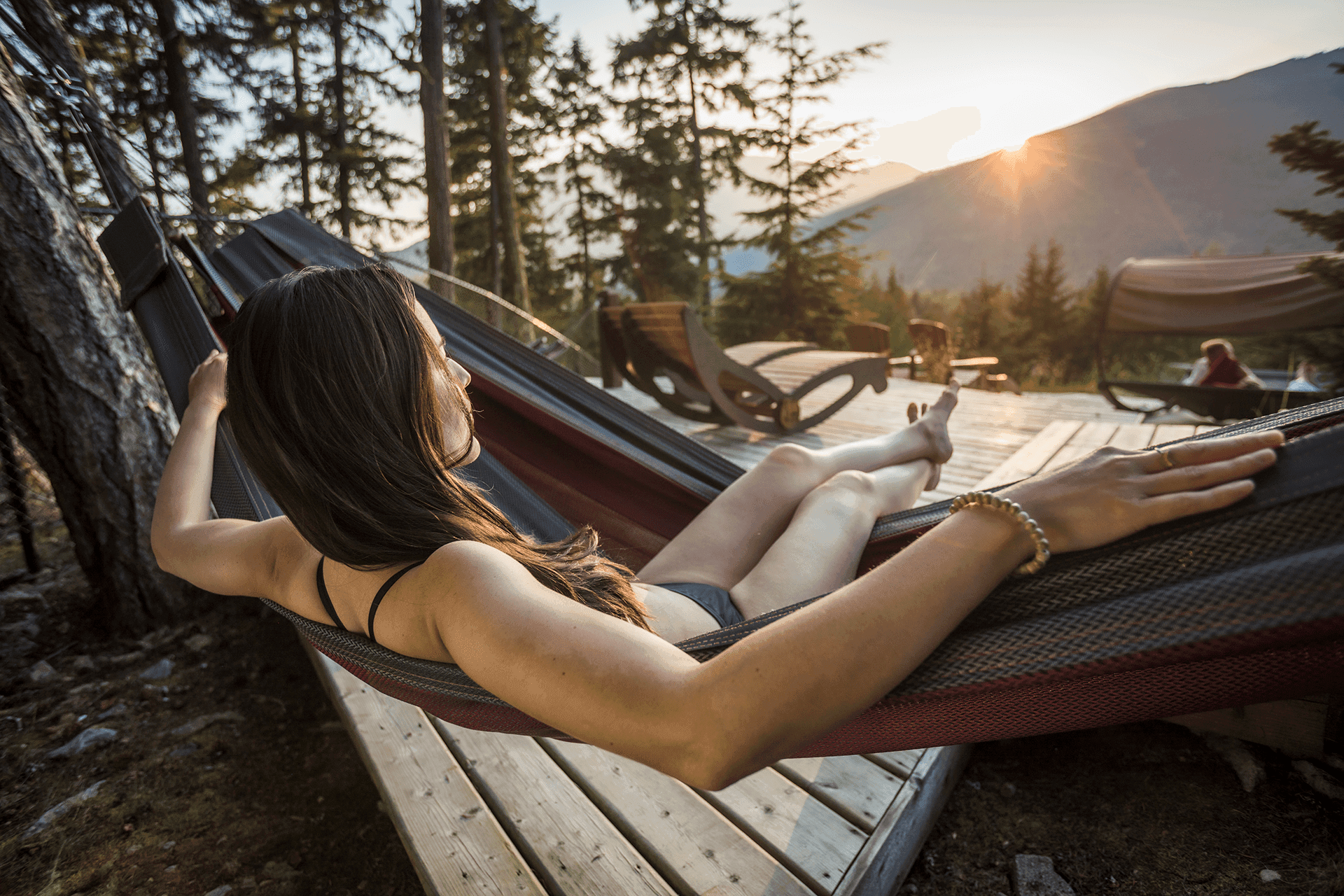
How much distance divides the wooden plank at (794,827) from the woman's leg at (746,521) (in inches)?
14.4

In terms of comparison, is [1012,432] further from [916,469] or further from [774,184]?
[774,184]

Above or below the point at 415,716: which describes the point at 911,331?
above

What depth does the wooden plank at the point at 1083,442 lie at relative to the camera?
2.58 metres

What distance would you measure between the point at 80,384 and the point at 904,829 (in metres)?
2.40

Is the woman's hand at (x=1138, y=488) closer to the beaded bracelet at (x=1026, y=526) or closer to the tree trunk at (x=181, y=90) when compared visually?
the beaded bracelet at (x=1026, y=526)

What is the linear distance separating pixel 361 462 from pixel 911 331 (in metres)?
9.42

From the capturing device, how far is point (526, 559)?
2.37 feet

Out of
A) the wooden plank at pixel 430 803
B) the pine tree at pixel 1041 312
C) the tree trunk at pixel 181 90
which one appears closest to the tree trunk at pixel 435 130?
the tree trunk at pixel 181 90

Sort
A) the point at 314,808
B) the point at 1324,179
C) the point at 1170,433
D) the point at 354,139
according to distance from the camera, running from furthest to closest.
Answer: the point at 354,139, the point at 1170,433, the point at 1324,179, the point at 314,808

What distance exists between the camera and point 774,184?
1154 centimetres

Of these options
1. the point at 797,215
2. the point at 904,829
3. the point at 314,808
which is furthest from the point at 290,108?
the point at 904,829

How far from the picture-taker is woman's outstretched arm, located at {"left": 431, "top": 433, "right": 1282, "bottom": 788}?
46cm

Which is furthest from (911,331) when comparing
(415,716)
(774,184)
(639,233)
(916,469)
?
(415,716)

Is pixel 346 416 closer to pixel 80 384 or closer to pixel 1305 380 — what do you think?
pixel 80 384
